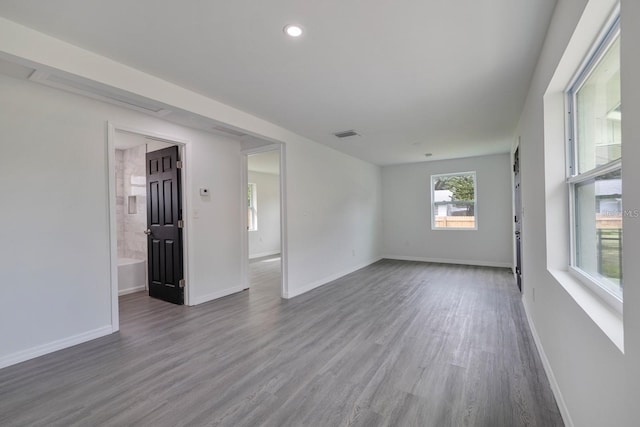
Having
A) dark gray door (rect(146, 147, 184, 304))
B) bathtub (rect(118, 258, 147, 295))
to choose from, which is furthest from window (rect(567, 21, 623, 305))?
bathtub (rect(118, 258, 147, 295))

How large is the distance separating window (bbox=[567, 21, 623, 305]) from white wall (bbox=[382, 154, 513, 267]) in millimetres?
4792

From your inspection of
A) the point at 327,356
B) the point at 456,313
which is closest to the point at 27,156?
the point at 327,356

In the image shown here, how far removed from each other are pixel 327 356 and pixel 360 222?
4228 mm

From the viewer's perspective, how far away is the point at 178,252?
159 inches

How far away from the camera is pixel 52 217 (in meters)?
2.74

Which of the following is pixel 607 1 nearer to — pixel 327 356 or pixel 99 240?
pixel 327 356

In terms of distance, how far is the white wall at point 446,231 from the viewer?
6285 millimetres

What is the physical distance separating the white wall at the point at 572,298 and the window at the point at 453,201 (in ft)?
12.8

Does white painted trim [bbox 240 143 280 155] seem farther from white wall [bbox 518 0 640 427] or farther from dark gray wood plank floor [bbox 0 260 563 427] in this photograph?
white wall [bbox 518 0 640 427]

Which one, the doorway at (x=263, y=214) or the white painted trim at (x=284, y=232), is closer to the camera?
the white painted trim at (x=284, y=232)

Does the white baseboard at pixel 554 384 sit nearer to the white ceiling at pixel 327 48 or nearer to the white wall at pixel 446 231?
the white ceiling at pixel 327 48

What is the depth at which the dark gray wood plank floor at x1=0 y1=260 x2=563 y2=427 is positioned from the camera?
182 centimetres

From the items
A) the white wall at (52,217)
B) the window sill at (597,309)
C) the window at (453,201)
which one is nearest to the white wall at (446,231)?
the window at (453,201)

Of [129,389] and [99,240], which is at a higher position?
[99,240]
